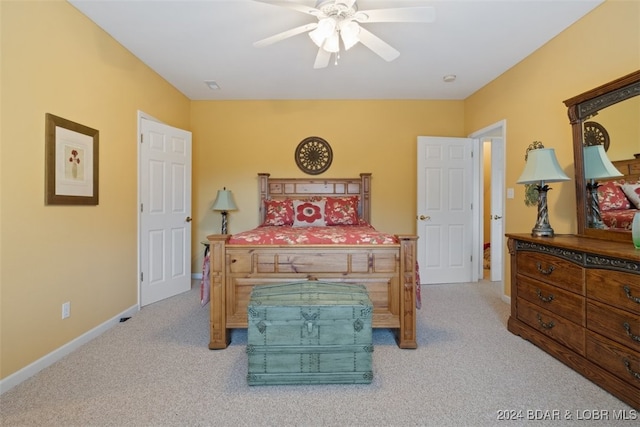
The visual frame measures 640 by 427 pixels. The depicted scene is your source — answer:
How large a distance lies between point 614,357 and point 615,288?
1.35 ft

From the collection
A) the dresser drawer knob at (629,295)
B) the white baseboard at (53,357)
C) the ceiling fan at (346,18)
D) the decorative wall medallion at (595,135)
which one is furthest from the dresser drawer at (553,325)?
the white baseboard at (53,357)

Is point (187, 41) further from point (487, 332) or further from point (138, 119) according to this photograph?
point (487, 332)

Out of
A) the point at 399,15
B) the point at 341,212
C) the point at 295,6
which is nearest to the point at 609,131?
the point at 399,15

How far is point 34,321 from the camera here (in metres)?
2.04

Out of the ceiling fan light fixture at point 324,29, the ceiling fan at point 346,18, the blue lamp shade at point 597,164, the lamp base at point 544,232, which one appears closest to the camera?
the ceiling fan at point 346,18

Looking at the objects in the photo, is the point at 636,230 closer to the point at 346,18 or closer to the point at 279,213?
the point at 346,18

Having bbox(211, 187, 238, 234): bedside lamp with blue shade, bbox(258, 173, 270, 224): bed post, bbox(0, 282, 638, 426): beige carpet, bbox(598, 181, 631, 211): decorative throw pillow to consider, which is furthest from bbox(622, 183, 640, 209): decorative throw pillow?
bbox(211, 187, 238, 234): bedside lamp with blue shade

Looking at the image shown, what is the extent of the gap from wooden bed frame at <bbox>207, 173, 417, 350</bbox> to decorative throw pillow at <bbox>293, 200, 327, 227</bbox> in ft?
4.34

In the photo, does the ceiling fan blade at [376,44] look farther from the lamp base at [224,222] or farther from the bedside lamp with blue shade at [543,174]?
the lamp base at [224,222]

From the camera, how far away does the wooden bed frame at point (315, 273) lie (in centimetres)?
234

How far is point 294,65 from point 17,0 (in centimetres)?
223

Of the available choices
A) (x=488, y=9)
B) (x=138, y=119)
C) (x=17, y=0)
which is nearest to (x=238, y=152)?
(x=138, y=119)

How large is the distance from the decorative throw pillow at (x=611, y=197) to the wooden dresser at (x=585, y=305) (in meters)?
0.27

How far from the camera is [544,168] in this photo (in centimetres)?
240
